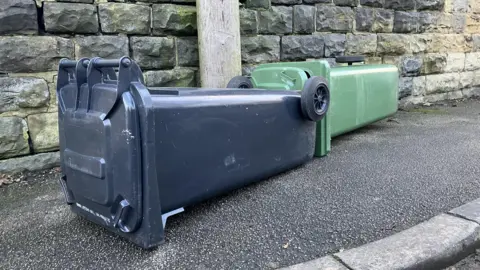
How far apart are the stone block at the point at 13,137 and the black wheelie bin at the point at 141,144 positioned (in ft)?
3.23

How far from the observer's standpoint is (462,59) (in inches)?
222

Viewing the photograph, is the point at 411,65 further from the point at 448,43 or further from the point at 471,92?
the point at 471,92

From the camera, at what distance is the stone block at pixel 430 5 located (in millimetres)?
4941

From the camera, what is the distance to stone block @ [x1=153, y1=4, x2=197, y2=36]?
9.59ft

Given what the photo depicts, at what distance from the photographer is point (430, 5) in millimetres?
5062

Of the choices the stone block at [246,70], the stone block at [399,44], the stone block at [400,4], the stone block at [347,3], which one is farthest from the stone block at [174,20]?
the stone block at [400,4]

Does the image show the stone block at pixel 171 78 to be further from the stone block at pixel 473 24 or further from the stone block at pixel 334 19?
the stone block at pixel 473 24

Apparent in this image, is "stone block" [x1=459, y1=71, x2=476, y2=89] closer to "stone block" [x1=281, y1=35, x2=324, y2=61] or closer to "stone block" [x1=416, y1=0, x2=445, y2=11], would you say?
"stone block" [x1=416, y1=0, x2=445, y2=11]

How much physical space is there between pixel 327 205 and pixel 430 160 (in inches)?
47.2

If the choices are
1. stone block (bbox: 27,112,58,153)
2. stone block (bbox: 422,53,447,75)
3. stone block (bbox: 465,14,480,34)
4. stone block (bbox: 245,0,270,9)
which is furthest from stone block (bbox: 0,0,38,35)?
stone block (bbox: 465,14,480,34)

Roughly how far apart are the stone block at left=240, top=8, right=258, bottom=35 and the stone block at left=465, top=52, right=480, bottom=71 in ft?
13.5

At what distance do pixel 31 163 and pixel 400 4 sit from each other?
458 centimetres

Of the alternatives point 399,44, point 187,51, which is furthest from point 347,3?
point 187,51

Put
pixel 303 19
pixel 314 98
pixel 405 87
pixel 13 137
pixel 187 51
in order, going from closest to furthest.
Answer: pixel 314 98, pixel 13 137, pixel 187 51, pixel 303 19, pixel 405 87
